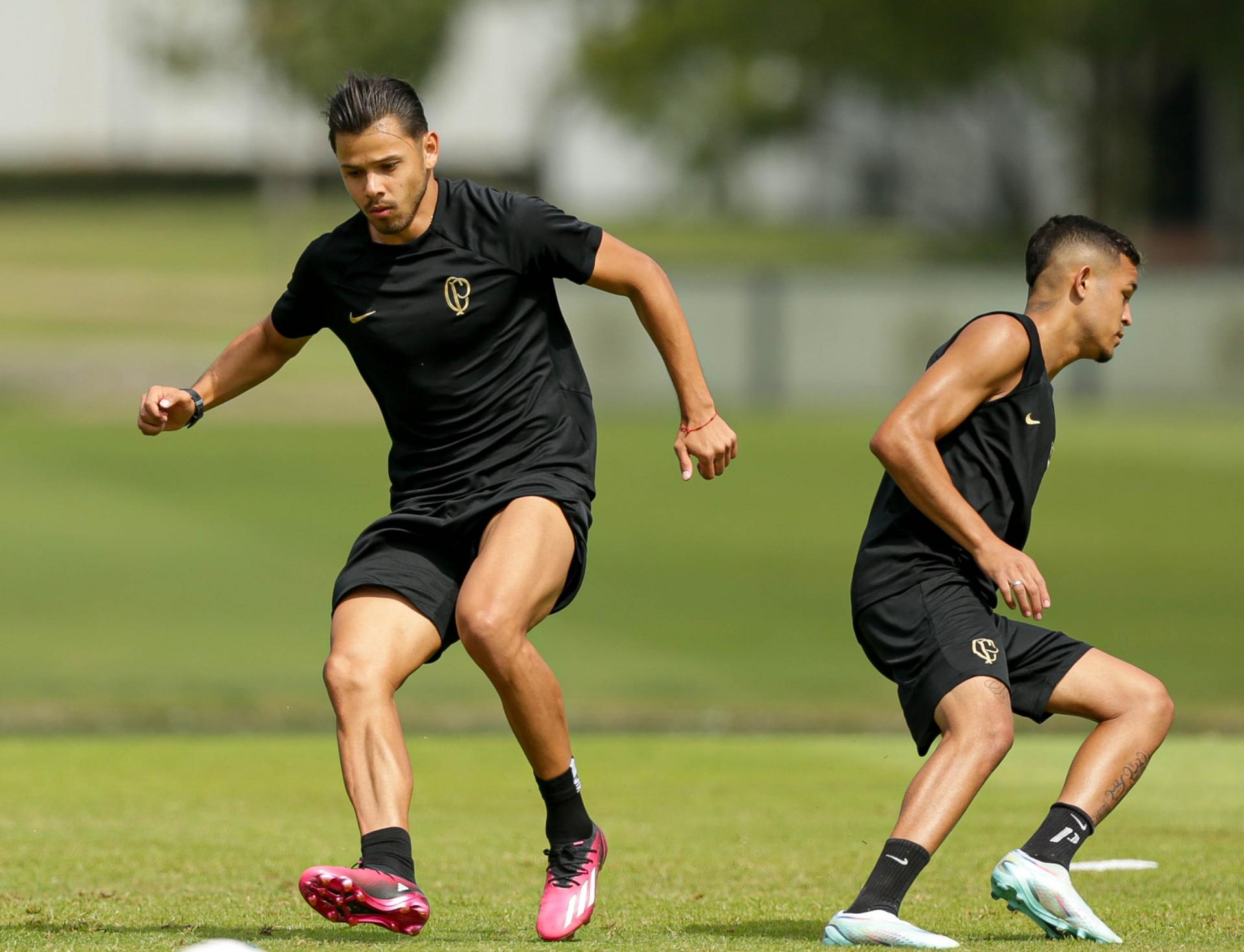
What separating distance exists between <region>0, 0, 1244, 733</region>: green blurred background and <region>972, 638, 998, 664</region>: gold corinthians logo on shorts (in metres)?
6.50

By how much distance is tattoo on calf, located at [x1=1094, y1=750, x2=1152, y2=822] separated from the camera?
5777 millimetres

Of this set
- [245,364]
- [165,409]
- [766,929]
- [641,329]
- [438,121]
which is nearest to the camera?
[766,929]

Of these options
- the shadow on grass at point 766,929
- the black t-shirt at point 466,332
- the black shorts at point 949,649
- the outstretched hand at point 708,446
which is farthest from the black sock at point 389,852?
the black shorts at point 949,649

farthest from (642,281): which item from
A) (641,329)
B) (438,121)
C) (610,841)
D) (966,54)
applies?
(438,121)

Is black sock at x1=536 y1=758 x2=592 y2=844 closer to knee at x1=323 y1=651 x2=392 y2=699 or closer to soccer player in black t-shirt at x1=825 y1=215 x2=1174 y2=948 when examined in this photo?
knee at x1=323 y1=651 x2=392 y2=699

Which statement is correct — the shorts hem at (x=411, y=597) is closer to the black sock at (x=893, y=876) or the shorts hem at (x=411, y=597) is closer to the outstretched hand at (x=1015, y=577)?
the black sock at (x=893, y=876)

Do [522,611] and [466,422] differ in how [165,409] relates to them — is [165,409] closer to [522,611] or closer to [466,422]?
[466,422]

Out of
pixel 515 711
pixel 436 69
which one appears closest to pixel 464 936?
pixel 515 711

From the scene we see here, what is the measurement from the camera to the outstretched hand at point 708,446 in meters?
5.86

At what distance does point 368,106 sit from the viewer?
5688mm

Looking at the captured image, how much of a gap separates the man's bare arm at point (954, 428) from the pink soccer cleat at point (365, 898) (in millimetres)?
1663

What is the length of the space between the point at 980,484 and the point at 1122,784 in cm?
91

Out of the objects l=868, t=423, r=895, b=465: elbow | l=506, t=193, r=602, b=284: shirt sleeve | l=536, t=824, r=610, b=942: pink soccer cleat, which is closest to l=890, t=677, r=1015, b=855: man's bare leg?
l=868, t=423, r=895, b=465: elbow

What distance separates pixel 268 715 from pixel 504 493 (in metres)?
6.73
